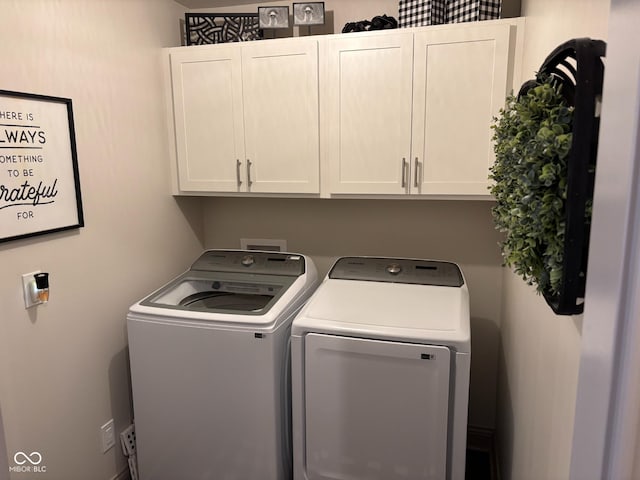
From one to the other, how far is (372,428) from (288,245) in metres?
1.25

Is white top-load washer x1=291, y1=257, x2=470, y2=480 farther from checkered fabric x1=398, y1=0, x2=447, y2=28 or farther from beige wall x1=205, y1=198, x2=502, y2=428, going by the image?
checkered fabric x1=398, y1=0, x2=447, y2=28

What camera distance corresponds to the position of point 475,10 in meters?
1.87

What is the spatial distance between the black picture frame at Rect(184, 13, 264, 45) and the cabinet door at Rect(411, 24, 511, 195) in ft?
3.03

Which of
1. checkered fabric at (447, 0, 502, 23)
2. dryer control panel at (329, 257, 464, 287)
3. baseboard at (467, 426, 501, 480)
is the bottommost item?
baseboard at (467, 426, 501, 480)

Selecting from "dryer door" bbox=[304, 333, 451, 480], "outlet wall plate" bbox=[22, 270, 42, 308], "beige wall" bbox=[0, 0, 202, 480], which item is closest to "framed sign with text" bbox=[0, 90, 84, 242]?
"beige wall" bbox=[0, 0, 202, 480]

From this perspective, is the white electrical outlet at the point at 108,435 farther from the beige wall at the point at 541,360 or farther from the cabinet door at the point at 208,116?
the beige wall at the point at 541,360

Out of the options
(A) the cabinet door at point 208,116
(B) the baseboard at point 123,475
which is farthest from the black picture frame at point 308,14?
(B) the baseboard at point 123,475

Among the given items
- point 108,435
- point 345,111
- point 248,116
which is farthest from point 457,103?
point 108,435

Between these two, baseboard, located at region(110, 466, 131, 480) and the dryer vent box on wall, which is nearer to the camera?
baseboard, located at region(110, 466, 131, 480)

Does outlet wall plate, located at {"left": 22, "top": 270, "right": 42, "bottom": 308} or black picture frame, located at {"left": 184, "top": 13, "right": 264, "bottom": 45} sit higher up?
black picture frame, located at {"left": 184, "top": 13, "right": 264, "bottom": 45}

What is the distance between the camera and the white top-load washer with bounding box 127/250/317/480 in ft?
5.77

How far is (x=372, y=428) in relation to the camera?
1647 millimetres

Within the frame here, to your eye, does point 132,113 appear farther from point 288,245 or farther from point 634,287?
point 634,287

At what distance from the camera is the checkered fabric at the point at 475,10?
1864 millimetres
